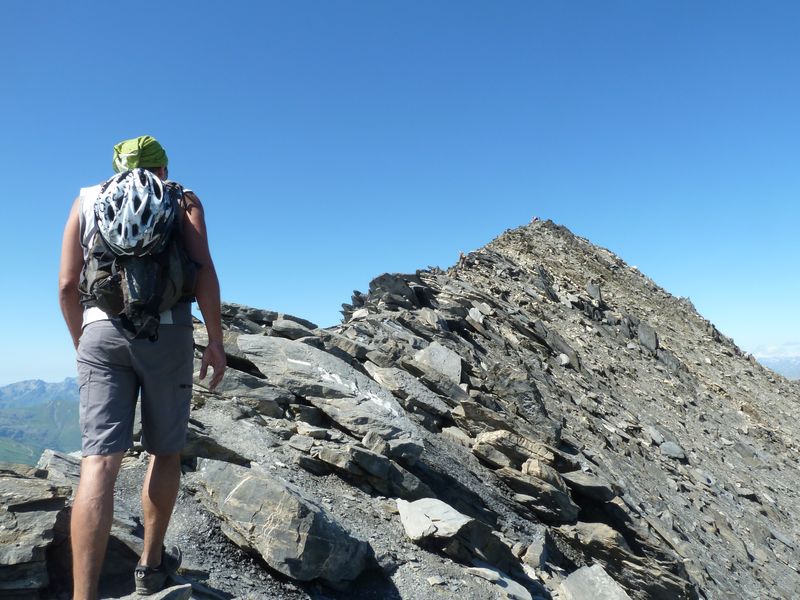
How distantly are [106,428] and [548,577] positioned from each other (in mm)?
6049

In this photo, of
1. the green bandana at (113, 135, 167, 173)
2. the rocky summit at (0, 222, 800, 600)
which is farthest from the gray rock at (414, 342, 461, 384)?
the green bandana at (113, 135, 167, 173)

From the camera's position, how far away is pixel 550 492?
365 inches

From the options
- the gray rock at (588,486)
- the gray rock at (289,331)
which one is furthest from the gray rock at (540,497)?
the gray rock at (289,331)

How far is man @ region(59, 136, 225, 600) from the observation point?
133 inches

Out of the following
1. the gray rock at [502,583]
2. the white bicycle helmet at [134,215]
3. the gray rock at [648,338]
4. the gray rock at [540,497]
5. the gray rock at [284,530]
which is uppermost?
the gray rock at [648,338]

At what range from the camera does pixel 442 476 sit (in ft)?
26.3

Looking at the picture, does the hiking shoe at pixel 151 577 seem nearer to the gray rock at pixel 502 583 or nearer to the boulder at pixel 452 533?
the boulder at pixel 452 533

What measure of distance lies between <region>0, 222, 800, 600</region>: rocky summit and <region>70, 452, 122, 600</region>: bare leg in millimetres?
532

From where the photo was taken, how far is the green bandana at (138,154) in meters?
4.00

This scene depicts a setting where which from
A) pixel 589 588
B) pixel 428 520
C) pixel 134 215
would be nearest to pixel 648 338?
pixel 589 588

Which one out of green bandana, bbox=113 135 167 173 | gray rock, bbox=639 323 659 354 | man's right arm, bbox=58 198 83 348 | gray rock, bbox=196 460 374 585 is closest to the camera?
man's right arm, bbox=58 198 83 348

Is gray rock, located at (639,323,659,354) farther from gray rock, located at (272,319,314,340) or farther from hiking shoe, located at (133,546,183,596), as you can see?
hiking shoe, located at (133,546,183,596)

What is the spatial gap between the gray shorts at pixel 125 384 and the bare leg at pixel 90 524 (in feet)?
0.45

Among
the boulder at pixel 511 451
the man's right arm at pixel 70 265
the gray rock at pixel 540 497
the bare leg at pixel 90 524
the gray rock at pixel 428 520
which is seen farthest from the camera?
the boulder at pixel 511 451
